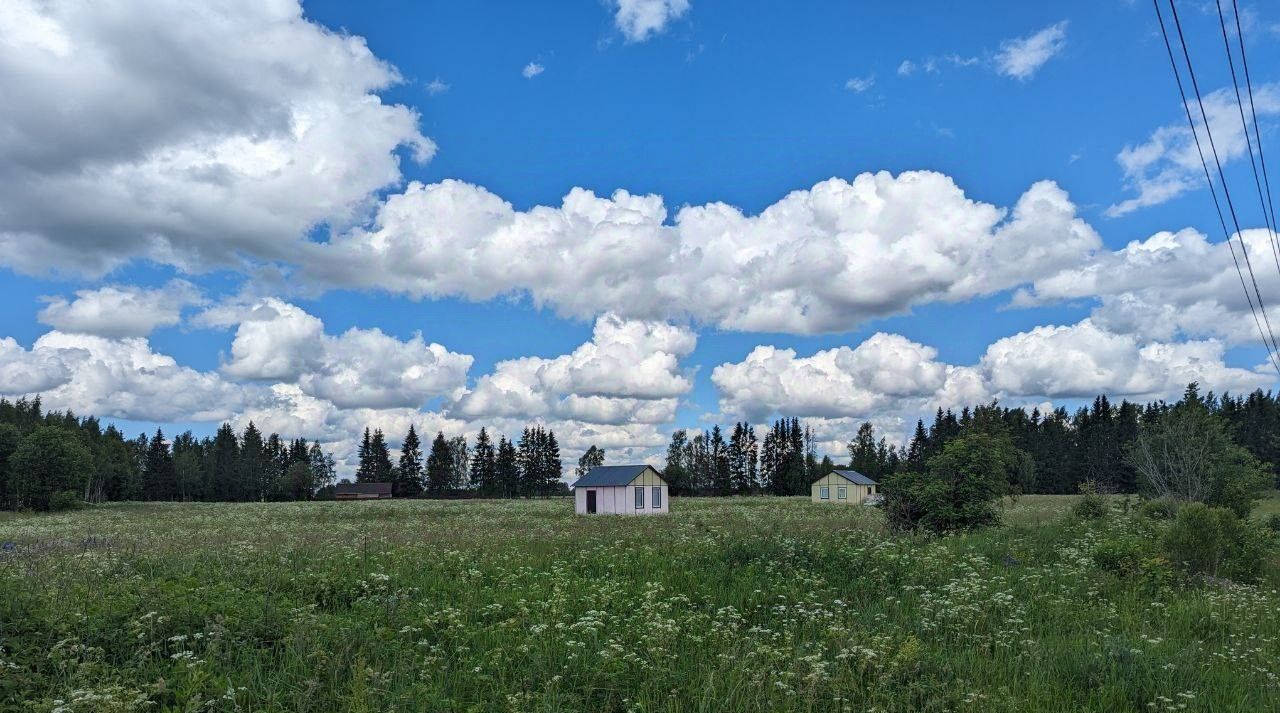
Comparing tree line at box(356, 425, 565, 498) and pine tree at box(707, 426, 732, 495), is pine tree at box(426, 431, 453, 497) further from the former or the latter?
pine tree at box(707, 426, 732, 495)

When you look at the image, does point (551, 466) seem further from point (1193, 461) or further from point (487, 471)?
point (1193, 461)

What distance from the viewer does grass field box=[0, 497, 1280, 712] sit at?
22.2 feet

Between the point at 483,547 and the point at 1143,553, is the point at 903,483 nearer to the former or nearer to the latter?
the point at 1143,553

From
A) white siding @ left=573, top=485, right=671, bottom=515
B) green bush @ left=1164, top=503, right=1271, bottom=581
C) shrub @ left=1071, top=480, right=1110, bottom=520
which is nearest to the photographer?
green bush @ left=1164, top=503, right=1271, bottom=581

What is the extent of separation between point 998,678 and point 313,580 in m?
9.37

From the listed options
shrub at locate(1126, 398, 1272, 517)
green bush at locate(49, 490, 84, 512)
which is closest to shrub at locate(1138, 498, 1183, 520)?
shrub at locate(1126, 398, 1272, 517)

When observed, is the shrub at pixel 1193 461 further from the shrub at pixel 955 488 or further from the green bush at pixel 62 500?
the green bush at pixel 62 500

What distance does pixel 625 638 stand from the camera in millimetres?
8367

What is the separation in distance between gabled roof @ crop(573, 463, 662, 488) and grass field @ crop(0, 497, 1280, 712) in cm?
3862

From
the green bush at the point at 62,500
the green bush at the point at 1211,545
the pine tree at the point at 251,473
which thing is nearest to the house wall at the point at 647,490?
the green bush at the point at 1211,545

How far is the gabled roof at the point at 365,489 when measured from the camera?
370ft

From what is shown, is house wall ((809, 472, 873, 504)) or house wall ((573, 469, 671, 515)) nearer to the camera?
house wall ((573, 469, 671, 515))

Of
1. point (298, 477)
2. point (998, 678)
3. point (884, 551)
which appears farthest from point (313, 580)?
point (298, 477)

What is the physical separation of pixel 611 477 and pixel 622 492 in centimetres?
181
